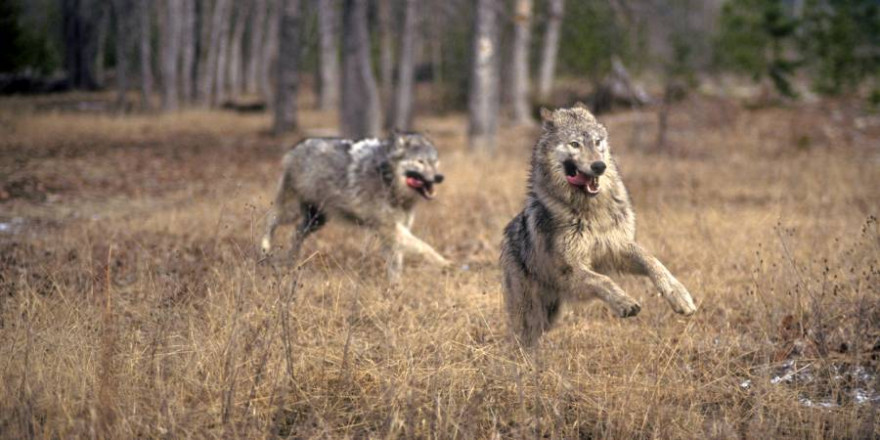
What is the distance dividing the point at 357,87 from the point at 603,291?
13.7 metres

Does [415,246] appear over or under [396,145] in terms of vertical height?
under

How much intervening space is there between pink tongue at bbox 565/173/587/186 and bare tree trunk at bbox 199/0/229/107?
27.6m

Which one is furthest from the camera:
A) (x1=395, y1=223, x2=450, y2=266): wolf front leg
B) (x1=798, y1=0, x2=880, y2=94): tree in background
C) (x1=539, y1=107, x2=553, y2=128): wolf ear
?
(x1=798, y1=0, x2=880, y2=94): tree in background

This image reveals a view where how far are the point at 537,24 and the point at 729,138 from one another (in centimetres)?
1500

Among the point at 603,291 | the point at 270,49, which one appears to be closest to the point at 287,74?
the point at 603,291

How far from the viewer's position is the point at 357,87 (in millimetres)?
17266

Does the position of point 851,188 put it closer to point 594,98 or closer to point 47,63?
point 594,98

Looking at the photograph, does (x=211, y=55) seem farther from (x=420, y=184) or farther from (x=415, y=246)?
(x=415, y=246)

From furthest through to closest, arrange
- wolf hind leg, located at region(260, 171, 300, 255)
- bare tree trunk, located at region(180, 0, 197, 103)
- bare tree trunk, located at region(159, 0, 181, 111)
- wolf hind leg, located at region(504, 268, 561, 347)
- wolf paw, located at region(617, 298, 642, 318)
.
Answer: bare tree trunk, located at region(180, 0, 197, 103) → bare tree trunk, located at region(159, 0, 181, 111) → wolf hind leg, located at region(260, 171, 300, 255) → wolf hind leg, located at region(504, 268, 561, 347) → wolf paw, located at region(617, 298, 642, 318)

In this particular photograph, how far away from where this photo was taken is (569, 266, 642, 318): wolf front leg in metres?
4.03

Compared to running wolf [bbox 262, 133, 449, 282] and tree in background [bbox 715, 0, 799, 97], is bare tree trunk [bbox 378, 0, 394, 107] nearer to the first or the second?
tree in background [bbox 715, 0, 799, 97]

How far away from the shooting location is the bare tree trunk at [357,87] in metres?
17.2

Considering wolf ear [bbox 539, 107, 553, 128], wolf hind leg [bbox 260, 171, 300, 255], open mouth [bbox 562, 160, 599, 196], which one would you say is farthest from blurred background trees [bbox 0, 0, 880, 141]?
open mouth [bbox 562, 160, 599, 196]

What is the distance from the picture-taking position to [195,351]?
4.17m
